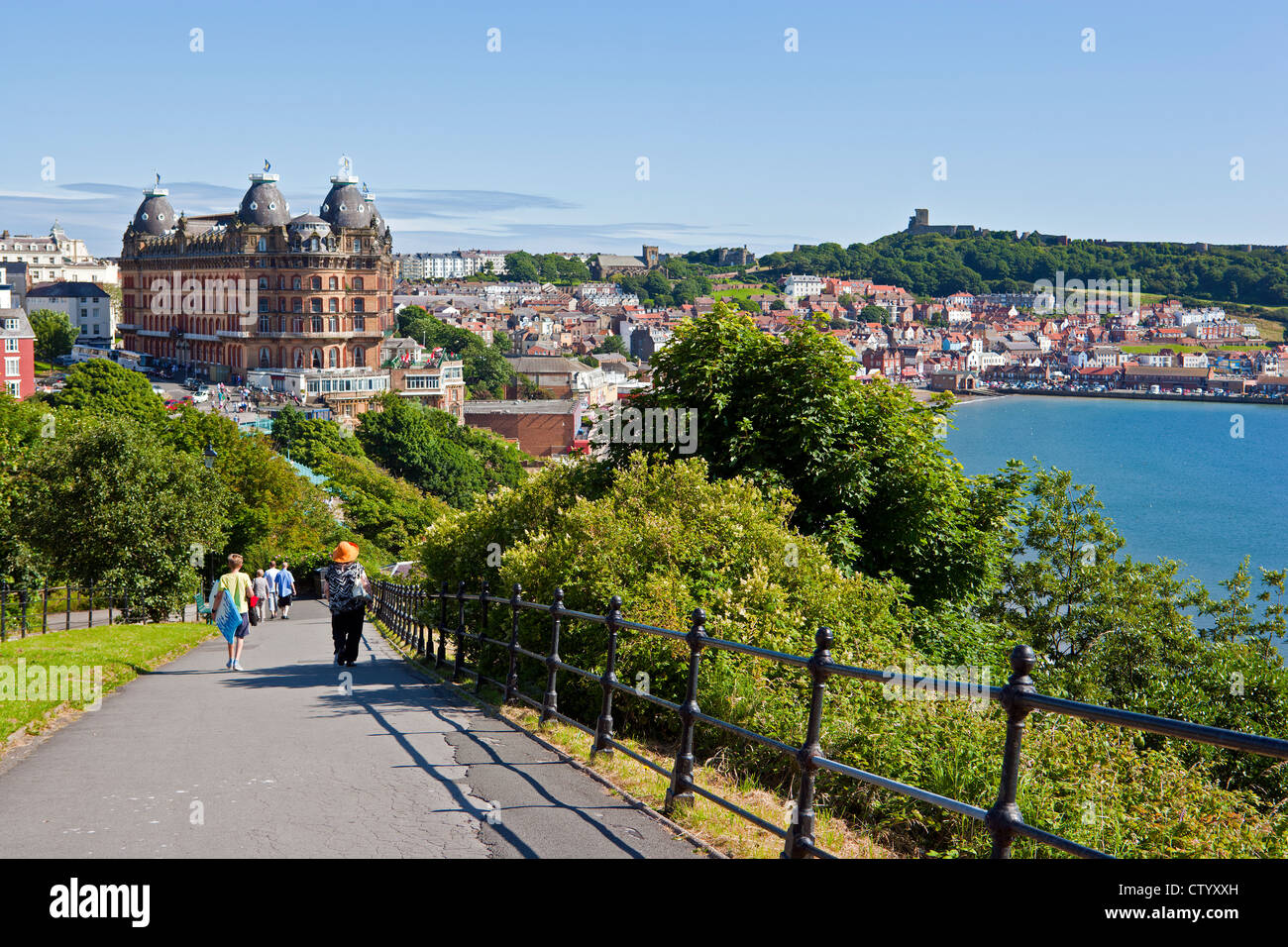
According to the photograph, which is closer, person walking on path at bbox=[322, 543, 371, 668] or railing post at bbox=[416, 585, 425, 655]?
person walking on path at bbox=[322, 543, 371, 668]

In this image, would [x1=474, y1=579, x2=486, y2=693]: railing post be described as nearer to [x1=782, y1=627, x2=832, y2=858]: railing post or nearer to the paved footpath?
the paved footpath

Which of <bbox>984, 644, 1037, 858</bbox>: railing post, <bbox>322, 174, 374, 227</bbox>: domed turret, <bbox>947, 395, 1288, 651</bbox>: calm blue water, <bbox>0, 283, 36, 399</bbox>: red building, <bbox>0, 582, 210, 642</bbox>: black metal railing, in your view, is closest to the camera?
<bbox>984, 644, 1037, 858</bbox>: railing post

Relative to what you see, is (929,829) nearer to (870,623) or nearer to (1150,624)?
(870,623)

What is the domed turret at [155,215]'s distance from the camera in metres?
151

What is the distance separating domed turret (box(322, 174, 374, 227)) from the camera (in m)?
139

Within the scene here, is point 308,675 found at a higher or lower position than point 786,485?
lower

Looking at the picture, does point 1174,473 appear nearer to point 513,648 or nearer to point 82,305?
point 513,648

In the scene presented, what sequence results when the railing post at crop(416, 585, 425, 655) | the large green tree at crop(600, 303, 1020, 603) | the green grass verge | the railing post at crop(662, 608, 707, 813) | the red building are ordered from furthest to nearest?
the red building, the railing post at crop(416, 585, 425, 655), the large green tree at crop(600, 303, 1020, 603), the green grass verge, the railing post at crop(662, 608, 707, 813)

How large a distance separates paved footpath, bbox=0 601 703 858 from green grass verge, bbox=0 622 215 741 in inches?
13.3

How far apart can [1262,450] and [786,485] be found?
165027 mm

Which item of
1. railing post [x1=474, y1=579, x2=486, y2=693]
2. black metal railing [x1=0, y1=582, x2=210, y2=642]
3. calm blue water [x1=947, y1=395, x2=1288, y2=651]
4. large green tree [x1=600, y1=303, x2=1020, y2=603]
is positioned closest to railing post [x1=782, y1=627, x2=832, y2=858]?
railing post [x1=474, y1=579, x2=486, y2=693]

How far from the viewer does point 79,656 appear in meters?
14.5
